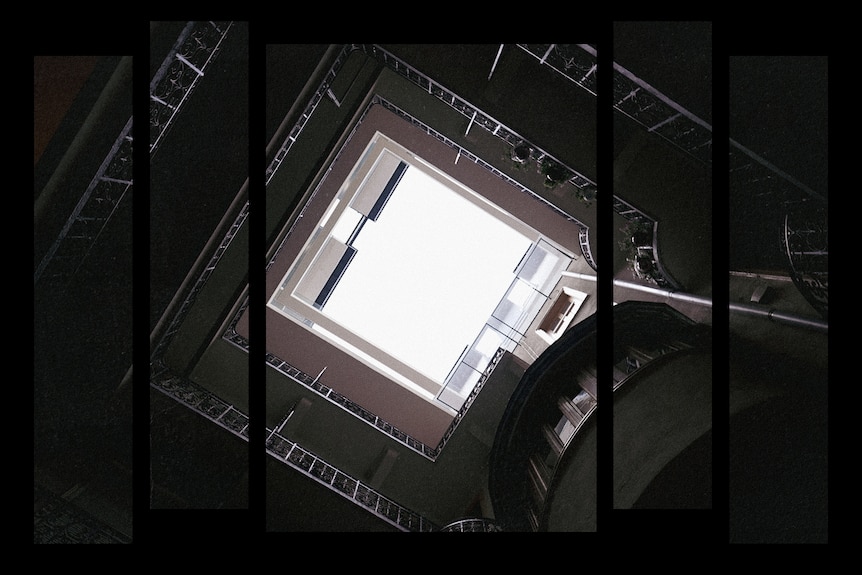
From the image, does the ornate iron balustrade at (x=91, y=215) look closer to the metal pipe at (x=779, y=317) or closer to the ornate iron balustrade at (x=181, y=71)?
the ornate iron balustrade at (x=181, y=71)

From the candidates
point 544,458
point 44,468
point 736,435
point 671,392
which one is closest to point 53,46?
point 44,468

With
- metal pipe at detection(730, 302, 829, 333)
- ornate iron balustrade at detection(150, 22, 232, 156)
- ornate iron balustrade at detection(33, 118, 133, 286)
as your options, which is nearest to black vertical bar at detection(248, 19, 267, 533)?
ornate iron balustrade at detection(150, 22, 232, 156)

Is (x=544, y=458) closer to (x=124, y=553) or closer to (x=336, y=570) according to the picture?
(x=336, y=570)

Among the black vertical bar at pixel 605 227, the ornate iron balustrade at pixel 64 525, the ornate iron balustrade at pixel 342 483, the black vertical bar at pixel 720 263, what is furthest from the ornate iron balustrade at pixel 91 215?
the black vertical bar at pixel 720 263

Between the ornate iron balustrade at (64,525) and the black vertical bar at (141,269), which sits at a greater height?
the black vertical bar at (141,269)

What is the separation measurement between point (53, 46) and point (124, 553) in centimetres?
338

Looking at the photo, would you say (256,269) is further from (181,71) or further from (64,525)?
(64,525)

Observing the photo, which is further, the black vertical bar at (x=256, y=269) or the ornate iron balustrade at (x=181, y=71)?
the ornate iron balustrade at (x=181, y=71)

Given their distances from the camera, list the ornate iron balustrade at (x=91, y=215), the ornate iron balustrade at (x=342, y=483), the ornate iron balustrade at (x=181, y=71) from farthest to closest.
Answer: the ornate iron balustrade at (x=342, y=483)
the ornate iron balustrade at (x=91, y=215)
the ornate iron balustrade at (x=181, y=71)

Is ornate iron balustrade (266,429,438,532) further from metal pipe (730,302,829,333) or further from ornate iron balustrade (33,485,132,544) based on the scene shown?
metal pipe (730,302,829,333)

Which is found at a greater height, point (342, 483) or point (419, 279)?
point (419, 279)

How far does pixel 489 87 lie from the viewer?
324 centimetres

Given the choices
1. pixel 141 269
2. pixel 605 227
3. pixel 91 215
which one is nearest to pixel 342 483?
pixel 141 269

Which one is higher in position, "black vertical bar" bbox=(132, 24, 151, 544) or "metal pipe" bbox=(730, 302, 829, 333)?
"metal pipe" bbox=(730, 302, 829, 333)
